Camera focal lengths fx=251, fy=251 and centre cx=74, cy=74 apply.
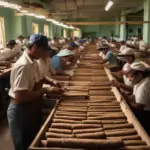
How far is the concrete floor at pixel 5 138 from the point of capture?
15.8 feet

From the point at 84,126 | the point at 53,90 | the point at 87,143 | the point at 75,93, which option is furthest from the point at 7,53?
the point at 87,143

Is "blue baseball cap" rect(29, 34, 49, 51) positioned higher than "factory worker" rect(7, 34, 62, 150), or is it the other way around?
"blue baseball cap" rect(29, 34, 49, 51)

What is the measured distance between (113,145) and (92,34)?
118 ft

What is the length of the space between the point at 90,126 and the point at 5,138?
10.1 feet

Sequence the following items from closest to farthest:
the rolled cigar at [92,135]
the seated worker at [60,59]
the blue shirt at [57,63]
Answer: the rolled cigar at [92,135]
the seated worker at [60,59]
the blue shirt at [57,63]

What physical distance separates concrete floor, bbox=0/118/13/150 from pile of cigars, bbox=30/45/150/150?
71.8 inches

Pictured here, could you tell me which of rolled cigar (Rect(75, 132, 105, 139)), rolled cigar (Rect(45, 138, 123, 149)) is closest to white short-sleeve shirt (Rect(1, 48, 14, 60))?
rolled cigar (Rect(75, 132, 105, 139))

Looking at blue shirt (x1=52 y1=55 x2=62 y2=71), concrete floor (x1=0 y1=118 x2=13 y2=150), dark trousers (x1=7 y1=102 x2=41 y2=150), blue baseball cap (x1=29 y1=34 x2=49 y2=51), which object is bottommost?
concrete floor (x1=0 y1=118 x2=13 y2=150)

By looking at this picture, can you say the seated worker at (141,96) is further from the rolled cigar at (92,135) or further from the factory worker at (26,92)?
the rolled cigar at (92,135)

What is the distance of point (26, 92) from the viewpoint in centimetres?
291

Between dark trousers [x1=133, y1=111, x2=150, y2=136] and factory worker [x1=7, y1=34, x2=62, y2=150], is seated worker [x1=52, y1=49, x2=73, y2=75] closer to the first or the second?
dark trousers [x1=133, y1=111, x2=150, y2=136]

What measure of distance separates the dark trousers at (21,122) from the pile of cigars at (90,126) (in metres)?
0.34

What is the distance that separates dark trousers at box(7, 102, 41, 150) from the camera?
10.1 ft

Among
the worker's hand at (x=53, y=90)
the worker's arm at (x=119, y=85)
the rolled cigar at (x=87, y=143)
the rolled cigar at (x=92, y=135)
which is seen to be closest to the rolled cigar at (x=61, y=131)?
the rolled cigar at (x=92, y=135)
